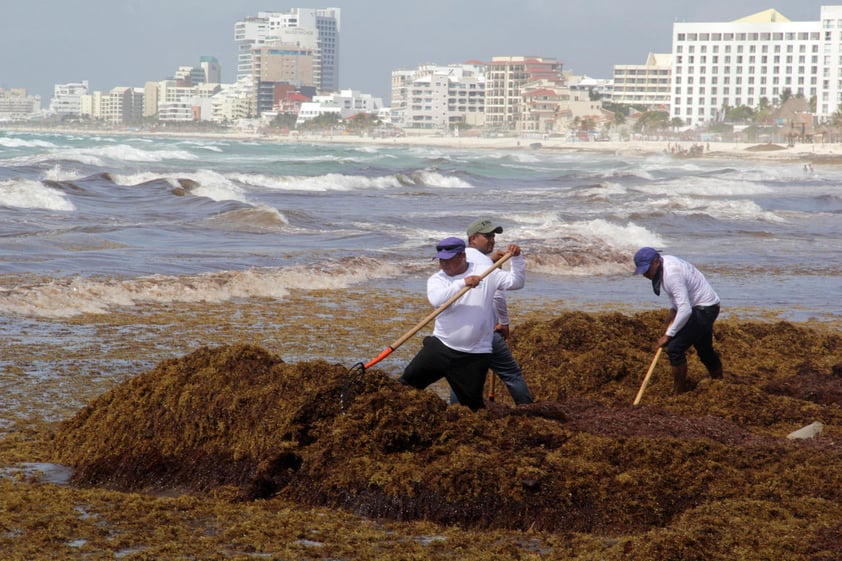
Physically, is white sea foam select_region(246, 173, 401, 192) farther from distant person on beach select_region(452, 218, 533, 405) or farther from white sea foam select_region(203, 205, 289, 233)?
distant person on beach select_region(452, 218, 533, 405)

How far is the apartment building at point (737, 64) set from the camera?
16762cm

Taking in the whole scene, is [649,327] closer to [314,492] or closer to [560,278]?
[314,492]

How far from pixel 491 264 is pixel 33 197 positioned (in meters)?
Result: 25.5

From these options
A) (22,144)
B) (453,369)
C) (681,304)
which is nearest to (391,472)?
(453,369)

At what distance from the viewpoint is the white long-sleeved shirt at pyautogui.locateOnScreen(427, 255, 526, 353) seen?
6.78 m

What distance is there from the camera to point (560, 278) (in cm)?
1717

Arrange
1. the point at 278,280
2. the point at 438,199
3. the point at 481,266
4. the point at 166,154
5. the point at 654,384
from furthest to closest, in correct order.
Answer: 1. the point at 166,154
2. the point at 438,199
3. the point at 278,280
4. the point at 654,384
5. the point at 481,266

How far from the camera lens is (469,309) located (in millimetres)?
6781

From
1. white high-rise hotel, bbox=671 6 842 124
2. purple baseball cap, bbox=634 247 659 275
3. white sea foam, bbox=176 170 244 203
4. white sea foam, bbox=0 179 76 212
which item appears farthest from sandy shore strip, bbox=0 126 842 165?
purple baseball cap, bbox=634 247 659 275

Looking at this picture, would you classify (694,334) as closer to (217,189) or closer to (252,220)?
(252,220)

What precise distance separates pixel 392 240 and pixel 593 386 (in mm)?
13392

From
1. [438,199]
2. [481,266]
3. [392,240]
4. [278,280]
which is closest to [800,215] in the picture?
[438,199]

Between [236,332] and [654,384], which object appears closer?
[654,384]

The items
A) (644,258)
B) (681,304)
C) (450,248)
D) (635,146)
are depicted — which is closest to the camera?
(450,248)
